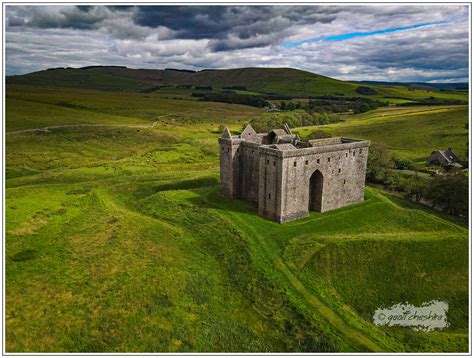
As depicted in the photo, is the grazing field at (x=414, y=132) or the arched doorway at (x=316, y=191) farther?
the grazing field at (x=414, y=132)

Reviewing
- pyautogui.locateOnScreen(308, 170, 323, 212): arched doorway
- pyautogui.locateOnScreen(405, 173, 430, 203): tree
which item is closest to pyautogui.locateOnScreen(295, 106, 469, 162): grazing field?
pyautogui.locateOnScreen(405, 173, 430, 203): tree

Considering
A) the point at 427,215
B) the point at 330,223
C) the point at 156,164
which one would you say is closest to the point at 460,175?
the point at 427,215

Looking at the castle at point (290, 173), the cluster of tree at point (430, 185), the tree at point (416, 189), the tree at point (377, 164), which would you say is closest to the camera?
the castle at point (290, 173)

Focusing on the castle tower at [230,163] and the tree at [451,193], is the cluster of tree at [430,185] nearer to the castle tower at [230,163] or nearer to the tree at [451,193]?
the tree at [451,193]

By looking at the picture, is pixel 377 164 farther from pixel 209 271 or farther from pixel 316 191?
pixel 209 271

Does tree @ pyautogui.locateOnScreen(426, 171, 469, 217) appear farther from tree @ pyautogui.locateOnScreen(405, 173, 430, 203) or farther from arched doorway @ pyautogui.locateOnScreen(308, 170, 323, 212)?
arched doorway @ pyautogui.locateOnScreen(308, 170, 323, 212)

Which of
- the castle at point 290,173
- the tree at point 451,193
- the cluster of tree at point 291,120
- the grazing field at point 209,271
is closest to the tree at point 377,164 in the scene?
the grazing field at point 209,271
